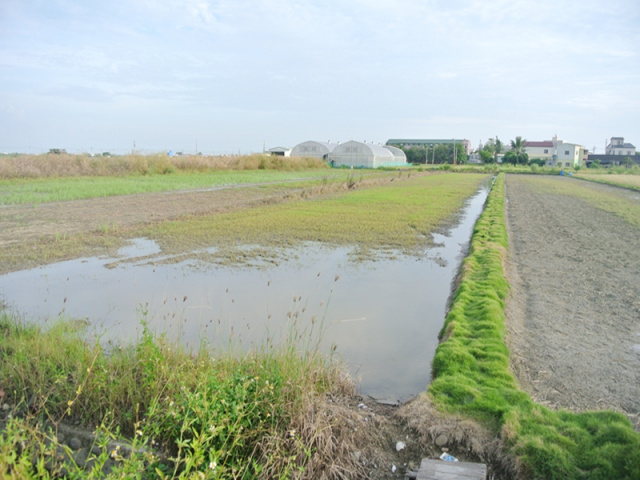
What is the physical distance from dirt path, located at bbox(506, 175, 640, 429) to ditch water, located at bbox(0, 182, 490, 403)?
0.94 metres

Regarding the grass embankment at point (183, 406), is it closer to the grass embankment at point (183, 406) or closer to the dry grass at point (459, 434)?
the grass embankment at point (183, 406)

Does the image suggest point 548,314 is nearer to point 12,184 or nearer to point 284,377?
point 284,377

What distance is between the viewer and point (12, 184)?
20.8 meters

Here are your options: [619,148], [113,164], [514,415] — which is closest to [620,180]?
[113,164]

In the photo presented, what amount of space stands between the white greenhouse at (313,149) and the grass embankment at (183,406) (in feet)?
178

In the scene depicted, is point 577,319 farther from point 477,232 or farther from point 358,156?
point 358,156

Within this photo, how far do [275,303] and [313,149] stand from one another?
174 ft

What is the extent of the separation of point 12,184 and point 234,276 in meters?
17.8

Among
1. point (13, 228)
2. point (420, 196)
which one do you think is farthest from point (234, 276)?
point (420, 196)

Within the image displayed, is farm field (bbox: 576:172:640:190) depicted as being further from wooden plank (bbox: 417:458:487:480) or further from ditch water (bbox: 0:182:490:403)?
wooden plank (bbox: 417:458:487:480)

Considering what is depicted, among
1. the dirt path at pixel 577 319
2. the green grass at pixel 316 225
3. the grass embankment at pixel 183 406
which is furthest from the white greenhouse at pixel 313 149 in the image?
the grass embankment at pixel 183 406

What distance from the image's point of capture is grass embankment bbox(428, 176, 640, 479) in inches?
112

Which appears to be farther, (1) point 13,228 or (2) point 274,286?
(1) point 13,228

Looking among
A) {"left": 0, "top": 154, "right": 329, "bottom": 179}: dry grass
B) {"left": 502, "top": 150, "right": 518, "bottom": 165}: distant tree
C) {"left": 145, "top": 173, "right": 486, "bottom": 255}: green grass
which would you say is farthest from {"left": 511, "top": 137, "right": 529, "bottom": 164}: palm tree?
{"left": 145, "top": 173, "right": 486, "bottom": 255}: green grass
